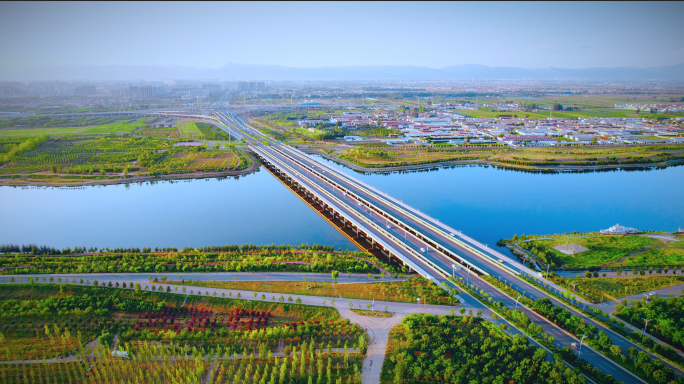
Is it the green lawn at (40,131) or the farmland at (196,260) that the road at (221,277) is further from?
the green lawn at (40,131)

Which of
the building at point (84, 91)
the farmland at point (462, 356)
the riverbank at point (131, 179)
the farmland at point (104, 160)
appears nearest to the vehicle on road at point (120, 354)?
the farmland at point (462, 356)

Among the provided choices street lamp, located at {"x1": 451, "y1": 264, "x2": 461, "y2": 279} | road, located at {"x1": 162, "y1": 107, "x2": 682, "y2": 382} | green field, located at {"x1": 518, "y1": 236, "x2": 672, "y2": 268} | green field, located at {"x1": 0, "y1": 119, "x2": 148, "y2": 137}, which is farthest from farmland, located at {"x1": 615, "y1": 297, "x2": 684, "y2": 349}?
green field, located at {"x1": 0, "y1": 119, "x2": 148, "y2": 137}

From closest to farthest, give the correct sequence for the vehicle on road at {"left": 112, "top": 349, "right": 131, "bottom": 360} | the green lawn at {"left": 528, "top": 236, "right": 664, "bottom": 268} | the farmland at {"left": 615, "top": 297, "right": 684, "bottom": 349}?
the vehicle on road at {"left": 112, "top": 349, "right": 131, "bottom": 360} < the farmland at {"left": 615, "top": 297, "right": 684, "bottom": 349} < the green lawn at {"left": 528, "top": 236, "right": 664, "bottom": 268}

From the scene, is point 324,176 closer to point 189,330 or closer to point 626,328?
point 189,330

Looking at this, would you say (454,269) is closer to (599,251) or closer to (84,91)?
(599,251)

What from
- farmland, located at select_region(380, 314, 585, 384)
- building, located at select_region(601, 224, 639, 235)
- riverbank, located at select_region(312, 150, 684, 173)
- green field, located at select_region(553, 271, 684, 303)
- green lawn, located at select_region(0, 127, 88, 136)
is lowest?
farmland, located at select_region(380, 314, 585, 384)

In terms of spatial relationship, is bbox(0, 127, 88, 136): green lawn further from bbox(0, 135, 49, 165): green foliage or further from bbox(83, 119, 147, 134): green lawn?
bbox(0, 135, 49, 165): green foliage

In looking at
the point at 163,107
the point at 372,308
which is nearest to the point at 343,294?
the point at 372,308
